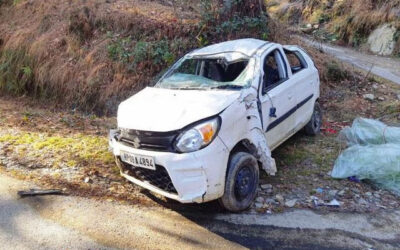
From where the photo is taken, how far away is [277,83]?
194 inches

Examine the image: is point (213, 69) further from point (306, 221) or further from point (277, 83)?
point (306, 221)

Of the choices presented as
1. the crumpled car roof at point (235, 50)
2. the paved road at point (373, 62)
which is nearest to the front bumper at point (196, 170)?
the crumpled car roof at point (235, 50)

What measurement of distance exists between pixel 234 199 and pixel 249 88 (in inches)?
50.9

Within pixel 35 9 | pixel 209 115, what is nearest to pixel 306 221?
pixel 209 115

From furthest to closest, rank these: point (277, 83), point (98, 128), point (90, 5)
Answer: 1. point (90, 5)
2. point (98, 128)
3. point (277, 83)

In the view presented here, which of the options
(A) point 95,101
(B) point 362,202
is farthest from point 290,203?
(A) point 95,101

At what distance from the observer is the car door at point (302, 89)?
17.7ft

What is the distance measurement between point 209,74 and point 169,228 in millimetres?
2248

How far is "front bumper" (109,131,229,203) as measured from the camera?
3.46m

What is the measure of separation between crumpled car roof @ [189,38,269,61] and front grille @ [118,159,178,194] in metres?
2.00

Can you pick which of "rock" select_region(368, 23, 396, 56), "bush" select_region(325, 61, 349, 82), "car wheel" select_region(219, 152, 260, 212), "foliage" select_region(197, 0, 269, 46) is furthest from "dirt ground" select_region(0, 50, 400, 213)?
"rock" select_region(368, 23, 396, 56)

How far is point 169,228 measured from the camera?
146 inches

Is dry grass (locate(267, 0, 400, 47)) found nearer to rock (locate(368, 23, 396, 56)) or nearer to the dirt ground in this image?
rock (locate(368, 23, 396, 56))

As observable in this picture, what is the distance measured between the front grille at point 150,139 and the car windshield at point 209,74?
1.09 m
